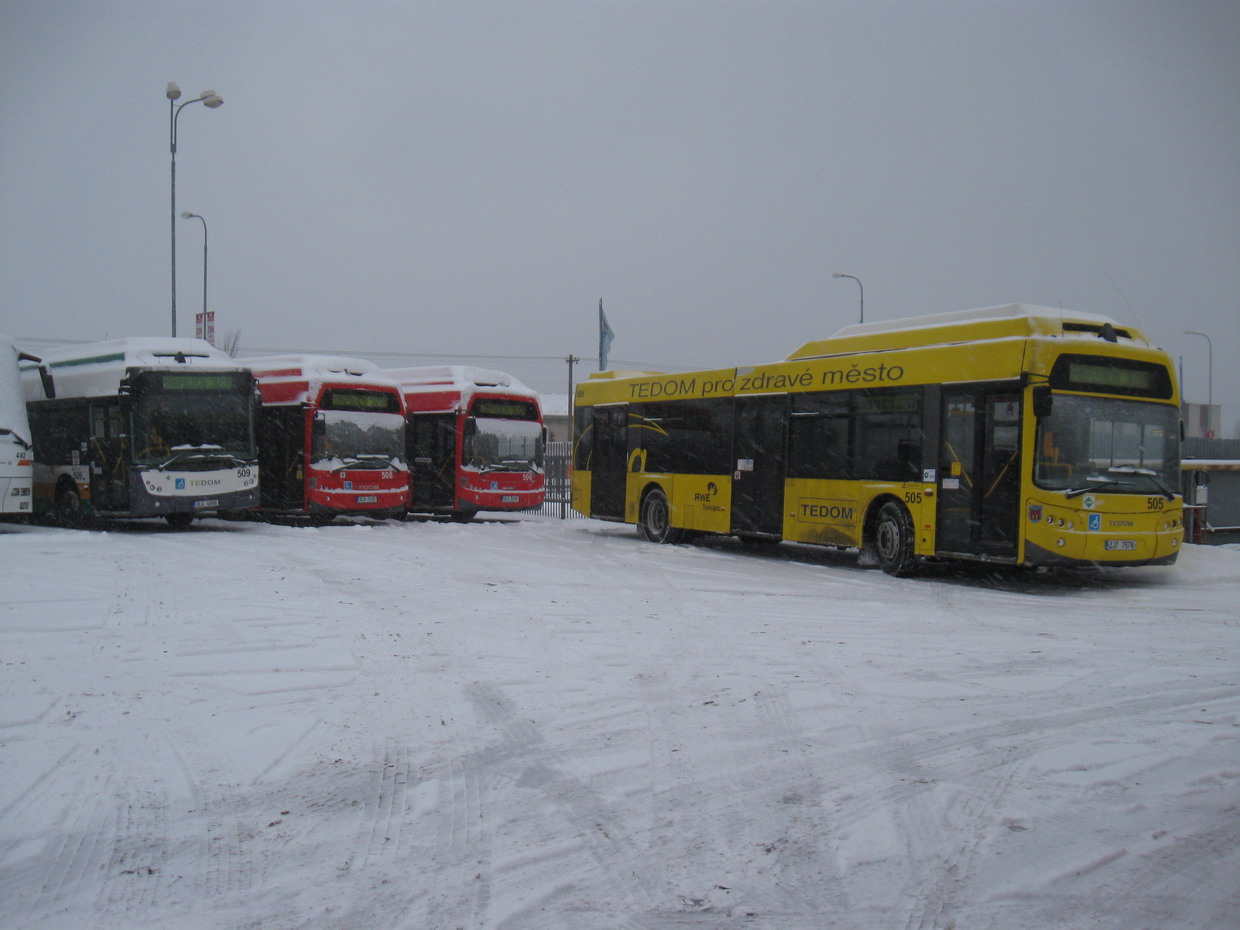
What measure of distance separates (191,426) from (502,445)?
6.97 m

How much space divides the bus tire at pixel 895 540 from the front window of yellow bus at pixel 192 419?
11.3 meters

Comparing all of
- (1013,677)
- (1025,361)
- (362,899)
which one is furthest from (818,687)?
(1025,361)

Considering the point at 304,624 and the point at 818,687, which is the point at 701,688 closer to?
the point at 818,687

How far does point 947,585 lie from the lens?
13.8 metres

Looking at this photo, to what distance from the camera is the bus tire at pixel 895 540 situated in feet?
46.8

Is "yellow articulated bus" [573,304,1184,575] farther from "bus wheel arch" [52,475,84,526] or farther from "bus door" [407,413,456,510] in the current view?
"bus wheel arch" [52,475,84,526]

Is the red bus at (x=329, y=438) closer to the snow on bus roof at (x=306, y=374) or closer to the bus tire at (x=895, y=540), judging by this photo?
the snow on bus roof at (x=306, y=374)

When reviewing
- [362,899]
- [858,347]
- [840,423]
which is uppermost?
[858,347]

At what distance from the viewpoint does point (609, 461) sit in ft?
68.8

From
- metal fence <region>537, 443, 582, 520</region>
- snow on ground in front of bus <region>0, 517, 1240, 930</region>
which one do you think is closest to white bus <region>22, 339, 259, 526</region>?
snow on ground in front of bus <region>0, 517, 1240, 930</region>

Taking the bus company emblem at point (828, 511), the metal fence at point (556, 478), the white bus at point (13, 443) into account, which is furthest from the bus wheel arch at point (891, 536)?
the metal fence at point (556, 478)

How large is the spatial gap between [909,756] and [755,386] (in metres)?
12.2

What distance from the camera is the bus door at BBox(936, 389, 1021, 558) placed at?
12931 millimetres

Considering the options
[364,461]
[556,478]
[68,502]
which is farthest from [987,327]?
[556,478]
